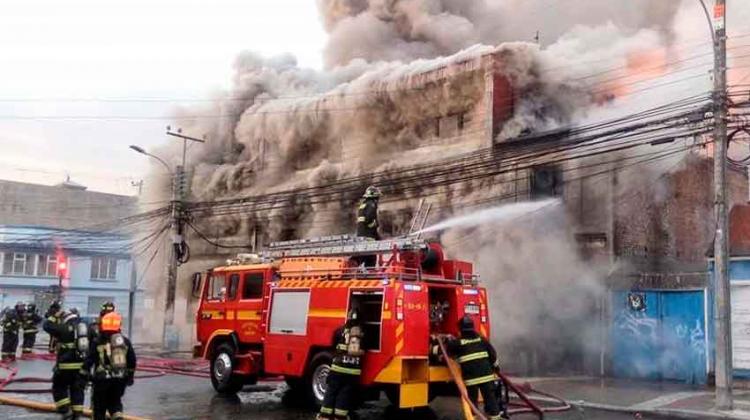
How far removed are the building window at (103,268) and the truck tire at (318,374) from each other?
39.6 meters

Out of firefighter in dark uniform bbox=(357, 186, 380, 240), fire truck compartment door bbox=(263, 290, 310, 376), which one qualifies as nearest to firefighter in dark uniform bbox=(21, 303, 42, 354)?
fire truck compartment door bbox=(263, 290, 310, 376)

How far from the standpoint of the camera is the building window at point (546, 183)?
18531mm

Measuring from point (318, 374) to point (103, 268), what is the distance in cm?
4084

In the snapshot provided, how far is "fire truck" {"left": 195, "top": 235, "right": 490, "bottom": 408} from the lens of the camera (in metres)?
9.46

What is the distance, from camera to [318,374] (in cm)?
1050

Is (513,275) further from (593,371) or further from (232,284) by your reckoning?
(232,284)

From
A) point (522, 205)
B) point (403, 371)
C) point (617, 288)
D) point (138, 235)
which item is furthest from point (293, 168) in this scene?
point (403, 371)

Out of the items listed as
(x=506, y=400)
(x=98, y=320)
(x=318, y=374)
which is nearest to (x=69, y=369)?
(x=98, y=320)

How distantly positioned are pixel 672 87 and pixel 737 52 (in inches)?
74.6

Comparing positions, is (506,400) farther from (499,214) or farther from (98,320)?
(499,214)

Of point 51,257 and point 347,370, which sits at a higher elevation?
point 51,257

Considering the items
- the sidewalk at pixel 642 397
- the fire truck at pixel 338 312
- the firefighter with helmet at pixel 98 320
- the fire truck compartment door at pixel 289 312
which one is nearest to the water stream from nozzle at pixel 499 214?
the sidewalk at pixel 642 397

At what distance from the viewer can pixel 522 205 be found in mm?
18297

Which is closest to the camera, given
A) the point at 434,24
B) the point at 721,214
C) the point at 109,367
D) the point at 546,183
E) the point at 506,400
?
the point at 109,367
